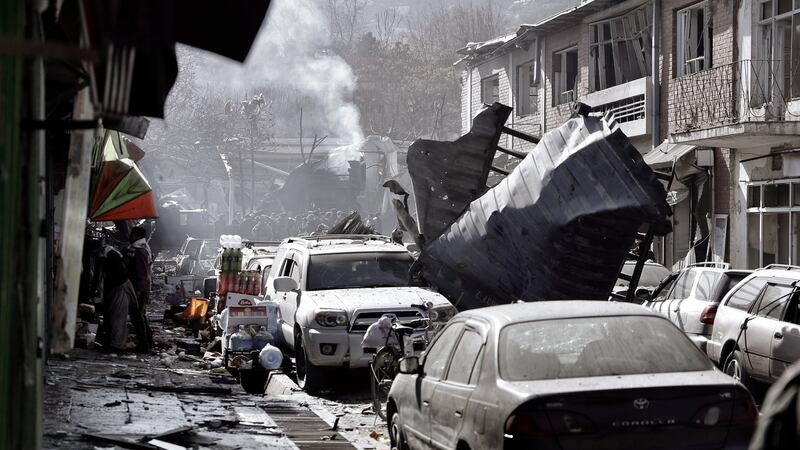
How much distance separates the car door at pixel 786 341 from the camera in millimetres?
11817

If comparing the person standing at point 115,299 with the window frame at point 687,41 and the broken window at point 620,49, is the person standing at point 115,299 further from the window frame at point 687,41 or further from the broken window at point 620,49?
the broken window at point 620,49

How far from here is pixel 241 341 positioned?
1549cm

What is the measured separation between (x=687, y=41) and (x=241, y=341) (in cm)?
1459

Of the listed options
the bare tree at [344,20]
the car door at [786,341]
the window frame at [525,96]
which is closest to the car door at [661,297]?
the car door at [786,341]

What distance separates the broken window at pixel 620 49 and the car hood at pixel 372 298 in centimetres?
1506

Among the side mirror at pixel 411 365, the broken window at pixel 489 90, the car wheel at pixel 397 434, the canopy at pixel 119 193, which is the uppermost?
the broken window at pixel 489 90

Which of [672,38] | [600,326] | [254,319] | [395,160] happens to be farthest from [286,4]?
[600,326]

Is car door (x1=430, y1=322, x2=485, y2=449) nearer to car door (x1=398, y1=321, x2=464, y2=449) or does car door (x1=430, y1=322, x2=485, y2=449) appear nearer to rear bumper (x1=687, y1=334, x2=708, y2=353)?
car door (x1=398, y1=321, x2=464, y2=449)

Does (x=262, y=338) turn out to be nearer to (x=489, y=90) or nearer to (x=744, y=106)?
(x=744, y=106)

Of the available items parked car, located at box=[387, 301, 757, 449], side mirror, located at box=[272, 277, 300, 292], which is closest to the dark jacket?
side mirror, located at box=[272, 277, 300, 292]

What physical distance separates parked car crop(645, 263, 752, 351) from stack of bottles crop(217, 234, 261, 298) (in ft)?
21.6

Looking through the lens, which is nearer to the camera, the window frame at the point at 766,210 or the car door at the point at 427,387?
the car door at the point at 427,387

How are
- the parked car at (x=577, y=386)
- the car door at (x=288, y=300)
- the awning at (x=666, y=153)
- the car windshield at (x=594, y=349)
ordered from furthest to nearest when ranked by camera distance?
the awning at (x=666, y=153) → the car door at (x=288, y=300) → the car windshield at (x=594, y=349) → the parked car at (x=577, y=386)

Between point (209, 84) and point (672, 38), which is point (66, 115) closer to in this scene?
point (672, 38)
